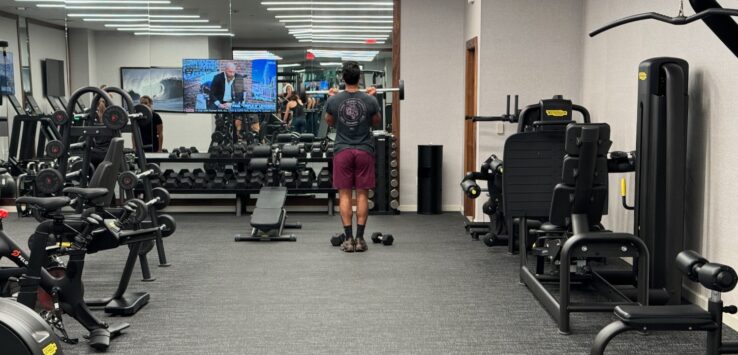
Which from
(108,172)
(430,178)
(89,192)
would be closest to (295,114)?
(430,178)

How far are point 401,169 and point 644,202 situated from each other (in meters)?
4.92

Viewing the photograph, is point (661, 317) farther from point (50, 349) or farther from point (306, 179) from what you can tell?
point (306, 179)

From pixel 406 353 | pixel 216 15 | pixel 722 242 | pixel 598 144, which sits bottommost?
pixel 406 353

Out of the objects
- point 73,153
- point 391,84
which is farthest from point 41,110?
point 391,84

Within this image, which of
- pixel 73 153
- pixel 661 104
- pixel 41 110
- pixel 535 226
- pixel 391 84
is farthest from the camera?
pixel 41 110

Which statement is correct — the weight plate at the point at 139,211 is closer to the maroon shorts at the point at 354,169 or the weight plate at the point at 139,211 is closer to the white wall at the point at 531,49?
the maroon shorts at the point at 354,169

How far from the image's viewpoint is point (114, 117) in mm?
5082

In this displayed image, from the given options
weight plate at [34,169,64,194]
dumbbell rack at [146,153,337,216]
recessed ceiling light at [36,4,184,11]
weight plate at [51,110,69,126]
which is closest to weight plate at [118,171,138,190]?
weight plate at [34,169,64,194]

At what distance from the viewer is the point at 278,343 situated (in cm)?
404

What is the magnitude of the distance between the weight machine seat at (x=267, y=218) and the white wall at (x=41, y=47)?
4.32 meters

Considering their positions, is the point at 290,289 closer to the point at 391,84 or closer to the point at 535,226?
the point at 535,226

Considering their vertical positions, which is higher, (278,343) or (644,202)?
(644,202)

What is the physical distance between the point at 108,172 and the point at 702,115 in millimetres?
3712

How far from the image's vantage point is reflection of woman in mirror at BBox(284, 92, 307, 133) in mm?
9430
